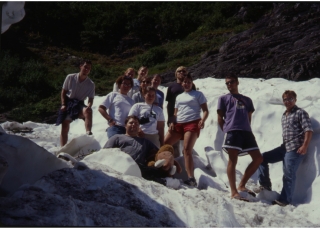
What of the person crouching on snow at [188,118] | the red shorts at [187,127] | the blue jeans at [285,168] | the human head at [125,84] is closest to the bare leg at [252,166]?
the blue jeans at [285,168]

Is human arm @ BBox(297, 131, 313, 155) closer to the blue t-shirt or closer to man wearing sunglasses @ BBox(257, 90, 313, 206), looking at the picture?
man wearing sunglasses @ BBox(257, 90, 313, 206)

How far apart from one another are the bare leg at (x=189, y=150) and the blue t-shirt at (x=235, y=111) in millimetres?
450

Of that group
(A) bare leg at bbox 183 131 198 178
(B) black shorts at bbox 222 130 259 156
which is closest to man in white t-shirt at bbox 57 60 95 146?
(A) bare leg at bbox 183 131 198 178

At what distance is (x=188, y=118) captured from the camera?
5.68m

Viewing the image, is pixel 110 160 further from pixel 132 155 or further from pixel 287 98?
pixel 287 98

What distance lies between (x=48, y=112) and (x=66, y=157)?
12.9 feet

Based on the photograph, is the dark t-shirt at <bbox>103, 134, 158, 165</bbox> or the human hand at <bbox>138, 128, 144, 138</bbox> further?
the human hand at <bbox>138, 128, 144, 138</bbox>

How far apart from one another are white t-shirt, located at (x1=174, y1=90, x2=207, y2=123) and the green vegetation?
4.46ft

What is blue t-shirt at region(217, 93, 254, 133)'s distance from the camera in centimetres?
519

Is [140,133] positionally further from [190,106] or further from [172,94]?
[172,94]

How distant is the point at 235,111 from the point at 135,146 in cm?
107

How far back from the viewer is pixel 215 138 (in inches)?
265

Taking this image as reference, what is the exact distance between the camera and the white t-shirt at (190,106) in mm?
5676

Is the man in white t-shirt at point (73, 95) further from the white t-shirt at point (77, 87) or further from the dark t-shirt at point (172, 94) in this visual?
the dark t-shirt at point (172, 94)
